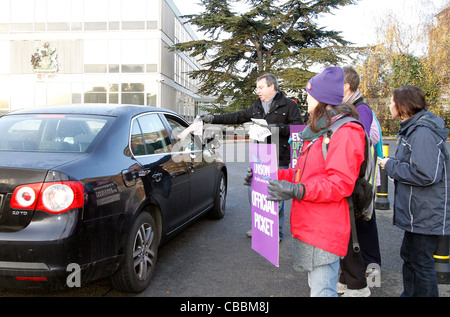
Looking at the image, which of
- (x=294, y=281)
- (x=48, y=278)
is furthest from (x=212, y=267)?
(x=48, y=278)

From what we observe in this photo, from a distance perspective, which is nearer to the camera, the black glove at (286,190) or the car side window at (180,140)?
the black glove at (286,190)

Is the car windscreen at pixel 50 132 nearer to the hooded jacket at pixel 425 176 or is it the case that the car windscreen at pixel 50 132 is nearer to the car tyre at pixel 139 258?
the car tyre at pixel 139 258

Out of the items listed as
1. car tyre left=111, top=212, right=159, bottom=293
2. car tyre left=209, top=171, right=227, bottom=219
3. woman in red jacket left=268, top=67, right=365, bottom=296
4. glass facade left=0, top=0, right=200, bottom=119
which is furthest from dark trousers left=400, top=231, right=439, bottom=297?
glass facade left=0, top=0, right=200, bottom=119

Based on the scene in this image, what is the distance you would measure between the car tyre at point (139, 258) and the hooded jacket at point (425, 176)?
2113mm

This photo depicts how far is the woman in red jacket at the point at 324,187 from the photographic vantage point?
2.01 metres

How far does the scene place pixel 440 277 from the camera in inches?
134

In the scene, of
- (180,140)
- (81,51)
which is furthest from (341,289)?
(81,51)

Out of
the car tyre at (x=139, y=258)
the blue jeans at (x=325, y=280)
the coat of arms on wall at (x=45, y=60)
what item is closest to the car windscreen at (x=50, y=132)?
the car tyre at (x=139, y=258)

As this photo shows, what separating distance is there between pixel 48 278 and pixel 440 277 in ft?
10.8

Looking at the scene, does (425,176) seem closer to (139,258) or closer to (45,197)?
(139,258)

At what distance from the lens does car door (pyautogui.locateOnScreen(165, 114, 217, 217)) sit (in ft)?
14.8
